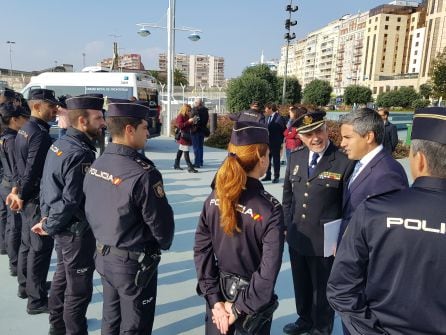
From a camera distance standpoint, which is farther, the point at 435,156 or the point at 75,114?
the point at 75,114


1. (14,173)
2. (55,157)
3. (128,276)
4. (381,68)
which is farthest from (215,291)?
(381,68)

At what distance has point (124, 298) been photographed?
2008mm

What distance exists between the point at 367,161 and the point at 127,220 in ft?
5.09

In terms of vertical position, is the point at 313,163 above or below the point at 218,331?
above

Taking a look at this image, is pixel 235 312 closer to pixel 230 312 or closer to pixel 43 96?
pixel 230 312

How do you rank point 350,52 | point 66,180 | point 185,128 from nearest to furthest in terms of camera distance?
point 66,180 → point 185,128 → point 350,52

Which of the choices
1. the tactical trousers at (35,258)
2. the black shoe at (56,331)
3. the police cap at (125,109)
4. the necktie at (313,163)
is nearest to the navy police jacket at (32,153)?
the tactical trousers at (35,258)

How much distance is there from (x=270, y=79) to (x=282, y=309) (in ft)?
102

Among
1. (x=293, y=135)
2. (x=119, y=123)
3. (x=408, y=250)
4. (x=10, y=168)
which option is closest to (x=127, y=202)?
(x=119, y=123)

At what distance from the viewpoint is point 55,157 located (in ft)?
8.09

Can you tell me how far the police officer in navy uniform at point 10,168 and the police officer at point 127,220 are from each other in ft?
6.19

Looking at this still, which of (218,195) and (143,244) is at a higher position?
(218,195)

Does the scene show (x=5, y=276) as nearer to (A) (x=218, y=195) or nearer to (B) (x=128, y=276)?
(B) (x=128, y=276)

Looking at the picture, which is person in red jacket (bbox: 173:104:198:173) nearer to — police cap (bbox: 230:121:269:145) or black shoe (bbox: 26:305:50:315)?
black shoe (bbox: 26:305:50:315)
